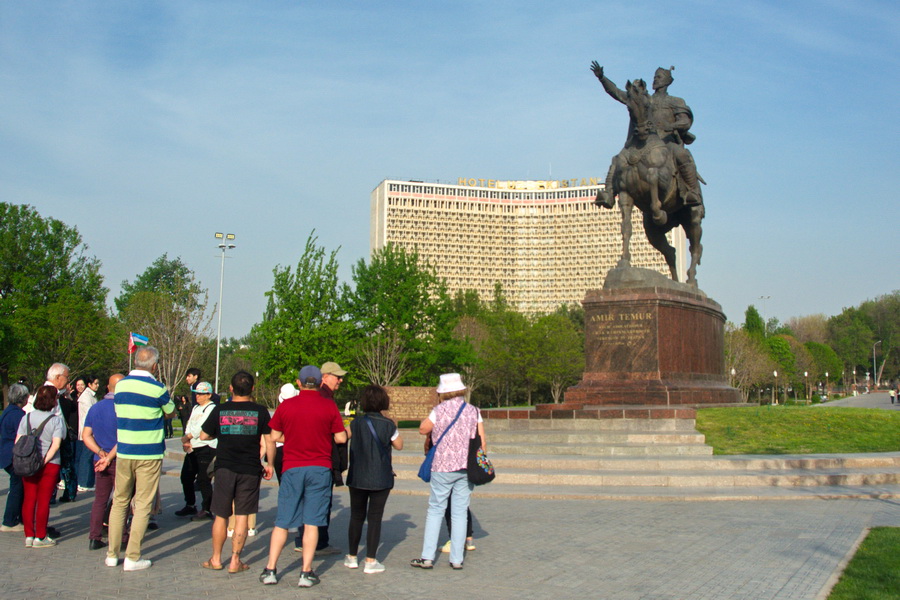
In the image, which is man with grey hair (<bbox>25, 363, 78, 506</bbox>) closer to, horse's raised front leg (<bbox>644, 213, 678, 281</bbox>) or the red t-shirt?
the red t-shirt

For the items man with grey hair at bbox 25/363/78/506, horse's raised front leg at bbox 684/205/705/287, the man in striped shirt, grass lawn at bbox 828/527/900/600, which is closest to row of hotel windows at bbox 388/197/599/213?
horse's raised front leg at bbox 684/205/705/287

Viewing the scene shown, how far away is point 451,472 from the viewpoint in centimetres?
707

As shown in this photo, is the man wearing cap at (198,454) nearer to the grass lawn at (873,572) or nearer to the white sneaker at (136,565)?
the white sneaker at (136,565)

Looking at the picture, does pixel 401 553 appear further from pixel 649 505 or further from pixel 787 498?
pixel 787 498

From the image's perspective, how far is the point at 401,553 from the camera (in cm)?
779

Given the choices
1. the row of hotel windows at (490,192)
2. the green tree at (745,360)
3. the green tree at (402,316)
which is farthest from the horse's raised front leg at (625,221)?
the row of hotel windows at (490,192)

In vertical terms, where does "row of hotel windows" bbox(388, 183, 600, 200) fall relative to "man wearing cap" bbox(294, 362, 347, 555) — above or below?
above

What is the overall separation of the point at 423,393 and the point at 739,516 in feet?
56.3

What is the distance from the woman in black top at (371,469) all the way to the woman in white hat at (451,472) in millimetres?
383

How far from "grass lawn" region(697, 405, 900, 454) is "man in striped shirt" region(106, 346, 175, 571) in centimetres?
1049

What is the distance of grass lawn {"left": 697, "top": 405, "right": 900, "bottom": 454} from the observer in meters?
14.8

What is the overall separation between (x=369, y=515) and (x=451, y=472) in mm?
817

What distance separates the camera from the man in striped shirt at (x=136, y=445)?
7.14 metres

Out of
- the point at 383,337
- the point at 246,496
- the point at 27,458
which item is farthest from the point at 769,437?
the point at 383,337
